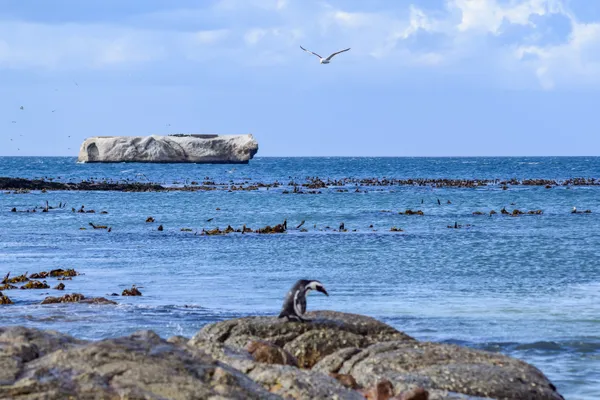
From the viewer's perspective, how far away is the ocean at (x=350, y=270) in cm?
1709

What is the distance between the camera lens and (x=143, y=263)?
2867 centimetres

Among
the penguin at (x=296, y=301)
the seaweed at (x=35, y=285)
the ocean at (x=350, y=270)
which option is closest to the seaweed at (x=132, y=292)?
the ocean at (x=350, y=270)

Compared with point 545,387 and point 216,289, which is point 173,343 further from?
point 216,289

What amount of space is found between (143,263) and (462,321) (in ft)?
43.3

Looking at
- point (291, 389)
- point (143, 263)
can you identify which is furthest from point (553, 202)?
point (291, 389)

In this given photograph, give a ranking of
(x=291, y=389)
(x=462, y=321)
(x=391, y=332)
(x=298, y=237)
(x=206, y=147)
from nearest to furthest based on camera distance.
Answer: (x=291, y=389) → (x=391, y=332) → (x=462, y=321) → (x=298, y=237) → (x=206, y=147)

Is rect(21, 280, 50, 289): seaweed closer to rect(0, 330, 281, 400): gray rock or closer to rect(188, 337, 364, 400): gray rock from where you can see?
rect(188, 337, 364, 400): gray rock

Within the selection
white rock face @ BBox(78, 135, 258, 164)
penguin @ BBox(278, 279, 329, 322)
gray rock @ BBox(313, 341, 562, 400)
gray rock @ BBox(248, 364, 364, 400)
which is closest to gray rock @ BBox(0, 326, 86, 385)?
gray rock @ BBox(248, 364, 364, 400)

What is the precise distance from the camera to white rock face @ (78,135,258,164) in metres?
174

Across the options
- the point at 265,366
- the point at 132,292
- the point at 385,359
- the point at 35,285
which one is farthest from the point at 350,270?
the point at 265,366

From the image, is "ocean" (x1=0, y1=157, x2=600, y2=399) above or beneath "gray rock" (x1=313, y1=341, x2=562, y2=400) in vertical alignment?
beneath

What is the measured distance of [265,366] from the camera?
8805 millimetres

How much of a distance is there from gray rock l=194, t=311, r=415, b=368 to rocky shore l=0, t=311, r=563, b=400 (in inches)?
0.5

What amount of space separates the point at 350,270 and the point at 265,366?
18.3 m
